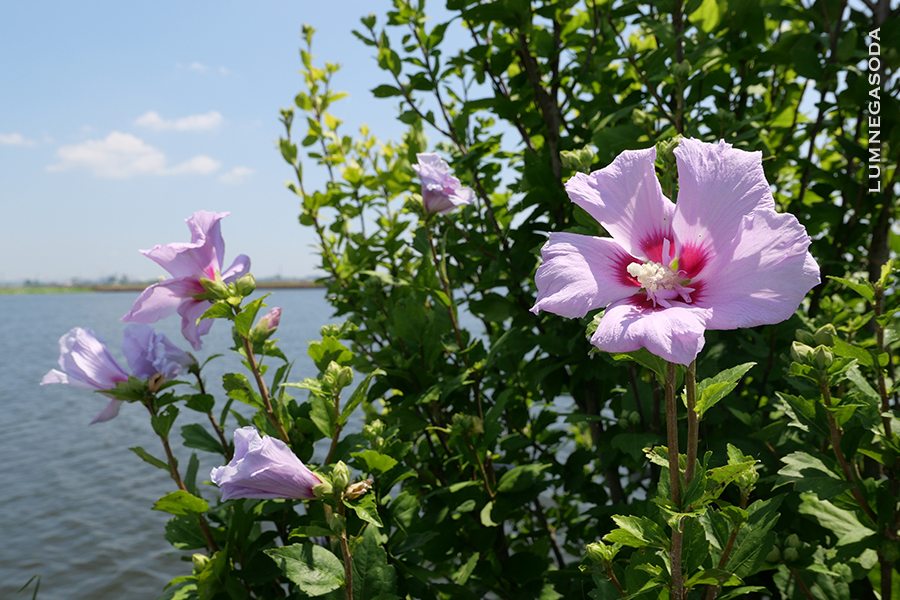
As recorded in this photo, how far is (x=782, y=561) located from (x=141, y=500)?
5.44 m

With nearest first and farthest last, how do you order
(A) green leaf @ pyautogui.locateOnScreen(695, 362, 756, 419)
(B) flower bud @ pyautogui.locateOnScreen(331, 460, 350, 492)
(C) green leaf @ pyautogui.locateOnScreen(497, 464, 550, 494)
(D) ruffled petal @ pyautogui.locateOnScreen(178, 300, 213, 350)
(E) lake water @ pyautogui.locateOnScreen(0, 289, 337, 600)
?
(A) green leaf @ pyautogui.locateOnScreen(695, 362, 756, 419), (B) flower bud @ pyautogui.locateOnScreen(331, 460, 350, 492), (D) ruffled petal @ pyautogui.locateOnScreen(178, 300, 213, 350), (C) green leaf @ pyautogui.locateOnScreen(497, 464, 550, 494), (E) lake water @ pyautogui.locateOnScreen(0, 289, 337, 600)

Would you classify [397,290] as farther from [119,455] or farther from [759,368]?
[119,455]

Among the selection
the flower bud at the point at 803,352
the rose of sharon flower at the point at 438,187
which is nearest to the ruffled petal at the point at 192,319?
the rose of sharon flower at the point at 438,187

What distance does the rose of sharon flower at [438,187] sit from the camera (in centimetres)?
159

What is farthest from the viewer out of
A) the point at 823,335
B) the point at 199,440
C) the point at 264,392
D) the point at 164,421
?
the point at 199,440

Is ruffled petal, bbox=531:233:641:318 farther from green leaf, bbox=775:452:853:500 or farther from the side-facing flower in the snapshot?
the side-facing flower

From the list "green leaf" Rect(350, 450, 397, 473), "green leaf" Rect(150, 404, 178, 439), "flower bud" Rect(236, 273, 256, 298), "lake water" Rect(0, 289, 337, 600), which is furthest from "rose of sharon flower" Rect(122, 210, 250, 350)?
"lake water" Rect(0, 289, 337, 600)

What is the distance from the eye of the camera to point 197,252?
119 cm

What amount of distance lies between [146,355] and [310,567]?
75 centimetres

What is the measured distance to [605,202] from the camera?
71 cm

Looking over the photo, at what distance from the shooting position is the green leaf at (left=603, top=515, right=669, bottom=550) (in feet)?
2.37

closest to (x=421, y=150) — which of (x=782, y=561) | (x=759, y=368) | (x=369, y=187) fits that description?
(x=369, y=187)

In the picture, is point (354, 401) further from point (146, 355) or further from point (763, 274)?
point (763, 274)

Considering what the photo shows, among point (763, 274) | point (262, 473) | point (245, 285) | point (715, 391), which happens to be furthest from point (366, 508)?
point (763, 274)
